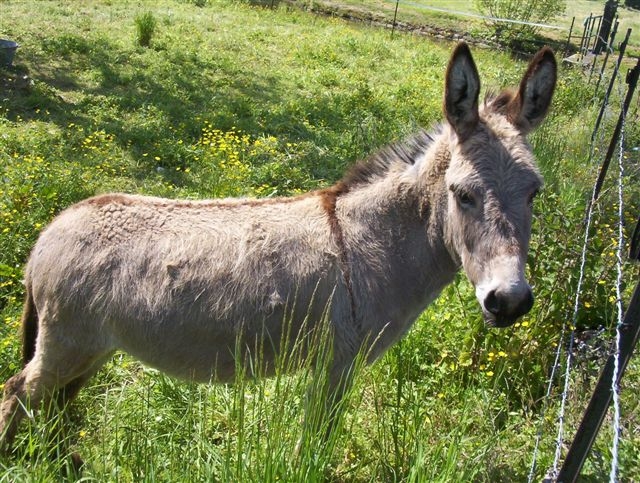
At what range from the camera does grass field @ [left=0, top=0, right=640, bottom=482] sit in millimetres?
2564

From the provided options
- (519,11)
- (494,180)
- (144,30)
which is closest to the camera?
(494,180)

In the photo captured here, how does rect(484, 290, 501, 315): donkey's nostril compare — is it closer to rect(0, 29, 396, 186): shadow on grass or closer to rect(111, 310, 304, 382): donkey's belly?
rect(111, 310, 304, 382): donkey's belly

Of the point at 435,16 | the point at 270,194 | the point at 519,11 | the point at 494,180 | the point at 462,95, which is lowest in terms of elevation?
the point at 270,194

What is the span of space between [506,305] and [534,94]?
1267mm

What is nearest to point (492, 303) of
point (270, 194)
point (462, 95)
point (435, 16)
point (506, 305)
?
point (506, 305)

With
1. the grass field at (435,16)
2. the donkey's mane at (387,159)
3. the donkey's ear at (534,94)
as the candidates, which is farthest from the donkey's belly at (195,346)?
the grass field at (435,16)

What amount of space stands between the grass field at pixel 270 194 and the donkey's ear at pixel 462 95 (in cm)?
146

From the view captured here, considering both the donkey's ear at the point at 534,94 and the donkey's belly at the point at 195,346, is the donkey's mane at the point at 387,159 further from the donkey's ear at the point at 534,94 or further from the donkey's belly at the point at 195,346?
the donkey's belly at the point at 195,346

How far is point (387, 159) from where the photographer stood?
3.42 metres

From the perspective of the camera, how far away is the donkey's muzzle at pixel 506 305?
97.5 inches

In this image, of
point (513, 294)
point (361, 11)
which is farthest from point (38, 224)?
point (361, 11)

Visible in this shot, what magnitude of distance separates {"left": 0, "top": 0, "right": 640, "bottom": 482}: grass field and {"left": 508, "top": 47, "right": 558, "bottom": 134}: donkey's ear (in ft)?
4.35

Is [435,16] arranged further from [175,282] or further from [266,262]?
[175,282]

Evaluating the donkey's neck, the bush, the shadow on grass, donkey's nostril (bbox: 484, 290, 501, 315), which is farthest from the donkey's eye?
the bush
